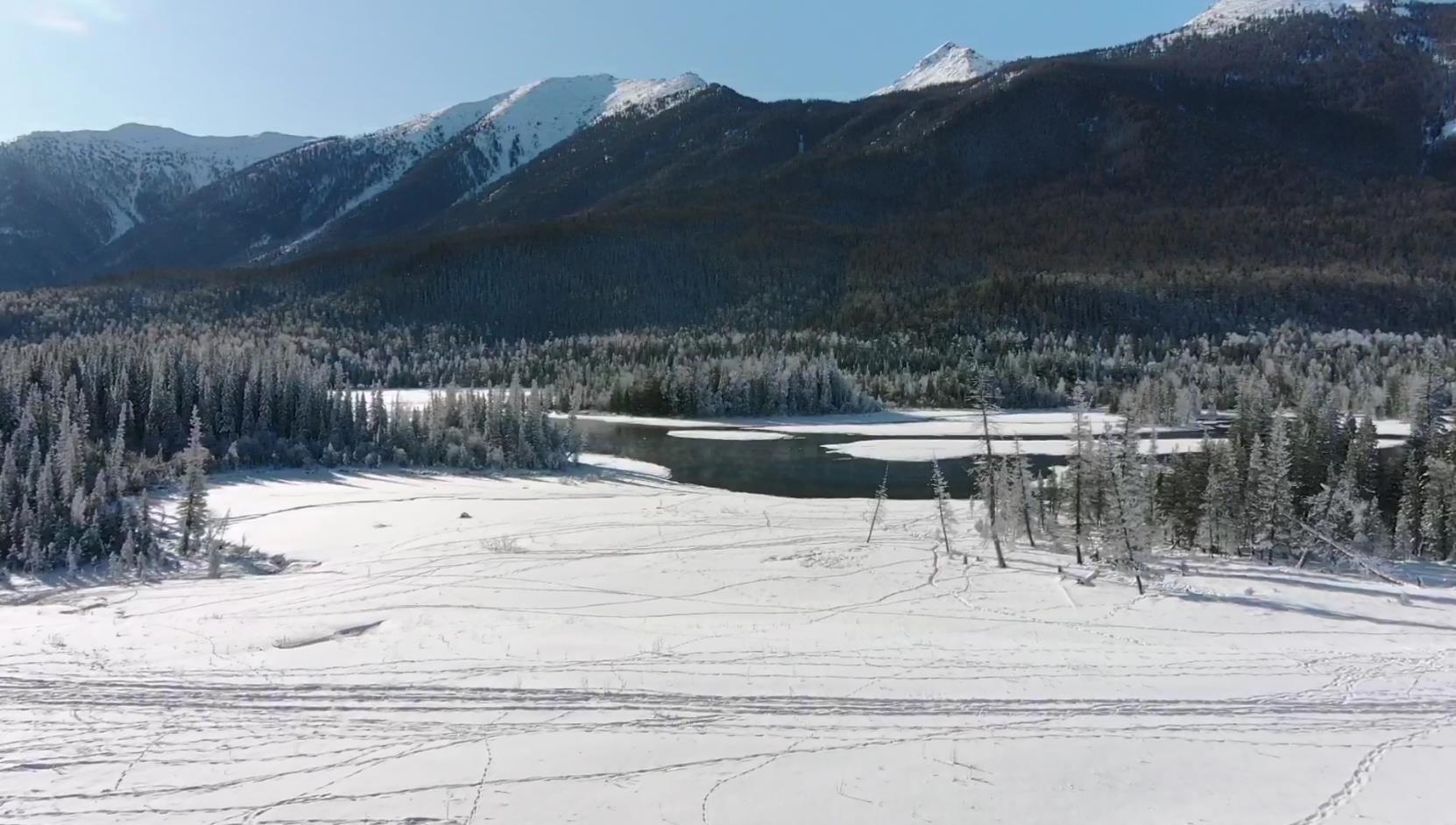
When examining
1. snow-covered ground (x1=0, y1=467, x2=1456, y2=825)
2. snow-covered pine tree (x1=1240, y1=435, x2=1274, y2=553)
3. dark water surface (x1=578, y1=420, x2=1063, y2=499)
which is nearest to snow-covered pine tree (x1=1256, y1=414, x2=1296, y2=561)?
snow-covered pine tree (x1=1240, y1=435, x2=1274, y2=553)

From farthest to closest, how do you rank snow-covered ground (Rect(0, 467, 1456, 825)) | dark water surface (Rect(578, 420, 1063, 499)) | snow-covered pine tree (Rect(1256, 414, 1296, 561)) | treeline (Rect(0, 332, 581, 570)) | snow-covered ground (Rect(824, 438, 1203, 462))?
snow-covered ground (Rect(824, 438, 1203, 462)) < treeline (Rect(0, 332, 581, 570)) < dark water surface (Rect(578, 420, 1063, 499)) < snow-covered pine tree (Rect(1256, 414, 1296, 561)) < snow-covered ground (Rect(0, 467, 1456, 825))

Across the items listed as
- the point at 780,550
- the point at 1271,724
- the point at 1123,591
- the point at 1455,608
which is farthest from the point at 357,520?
the point at 1455,608

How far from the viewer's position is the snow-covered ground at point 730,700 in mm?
12758

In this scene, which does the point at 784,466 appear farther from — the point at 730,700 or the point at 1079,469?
the point at 730,700

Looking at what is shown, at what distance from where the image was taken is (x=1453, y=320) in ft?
622

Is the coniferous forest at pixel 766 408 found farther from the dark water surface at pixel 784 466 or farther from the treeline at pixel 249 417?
the dark water surface at pixel 784 466

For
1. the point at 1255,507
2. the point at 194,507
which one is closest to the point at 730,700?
the point at 1255,507

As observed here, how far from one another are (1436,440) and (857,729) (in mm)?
43052

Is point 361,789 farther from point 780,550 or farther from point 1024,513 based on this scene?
point 1024,513

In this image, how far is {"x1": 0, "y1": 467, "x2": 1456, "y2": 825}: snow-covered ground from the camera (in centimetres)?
1276

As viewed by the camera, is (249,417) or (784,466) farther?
(249,417)

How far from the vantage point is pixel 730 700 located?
1652 centimetres

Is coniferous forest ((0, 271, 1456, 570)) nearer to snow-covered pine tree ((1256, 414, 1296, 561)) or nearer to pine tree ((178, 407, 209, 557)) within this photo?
snow-covered pine tree ((1256, 414, 1296, 561))

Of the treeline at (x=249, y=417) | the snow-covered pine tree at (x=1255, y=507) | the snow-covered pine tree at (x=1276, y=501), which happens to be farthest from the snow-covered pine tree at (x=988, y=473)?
the treeline at (x=249, y=417)
